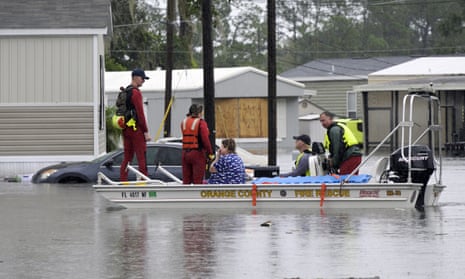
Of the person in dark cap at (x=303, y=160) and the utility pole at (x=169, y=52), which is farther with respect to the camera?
the utility pole at (x=169, y=52)

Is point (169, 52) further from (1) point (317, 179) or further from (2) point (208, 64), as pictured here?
(1) point (317, 179)

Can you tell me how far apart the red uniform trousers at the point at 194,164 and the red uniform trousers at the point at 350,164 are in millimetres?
2042

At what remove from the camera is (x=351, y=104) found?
63906mm

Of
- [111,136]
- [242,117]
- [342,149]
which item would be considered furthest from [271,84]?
[242,117]

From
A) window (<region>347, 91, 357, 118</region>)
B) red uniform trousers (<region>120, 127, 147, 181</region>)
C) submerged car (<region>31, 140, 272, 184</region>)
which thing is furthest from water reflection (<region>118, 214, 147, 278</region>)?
window (<region>347, 91, 357, 118</region>)

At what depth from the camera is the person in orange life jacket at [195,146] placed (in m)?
16.8

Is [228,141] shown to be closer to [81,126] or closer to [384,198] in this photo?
[384,198]

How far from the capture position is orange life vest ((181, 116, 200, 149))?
16.8 metres

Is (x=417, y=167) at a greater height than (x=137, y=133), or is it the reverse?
(x=137, y=133)

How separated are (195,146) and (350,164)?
229 cm

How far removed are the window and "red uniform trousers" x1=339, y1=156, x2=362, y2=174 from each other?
46.5 meters

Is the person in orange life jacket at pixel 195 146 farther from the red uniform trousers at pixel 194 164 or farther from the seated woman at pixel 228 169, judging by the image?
the seated woman at pixel 228 169

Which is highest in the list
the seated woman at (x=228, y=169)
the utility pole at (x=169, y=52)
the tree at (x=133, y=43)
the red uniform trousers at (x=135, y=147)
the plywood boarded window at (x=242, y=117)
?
the tree at (x=133, y=43)

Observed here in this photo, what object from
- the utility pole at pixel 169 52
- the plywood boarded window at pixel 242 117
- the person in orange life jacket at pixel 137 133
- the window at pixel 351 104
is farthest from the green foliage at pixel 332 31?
the person in orange life jacket at pixel 137 133
